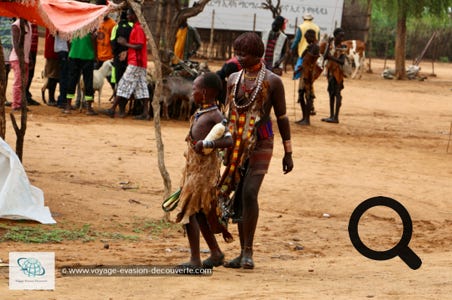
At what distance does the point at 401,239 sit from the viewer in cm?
664

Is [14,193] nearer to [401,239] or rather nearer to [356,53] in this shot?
[401,239]

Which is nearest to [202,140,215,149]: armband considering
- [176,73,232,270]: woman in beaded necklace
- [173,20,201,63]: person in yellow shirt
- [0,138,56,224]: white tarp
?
[176,73,232,270]: woman in beaded necklace

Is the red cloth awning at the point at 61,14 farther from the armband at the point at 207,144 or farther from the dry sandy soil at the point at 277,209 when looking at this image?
the armband at the point at 207,144

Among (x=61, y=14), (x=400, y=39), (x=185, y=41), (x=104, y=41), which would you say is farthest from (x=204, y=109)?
(x=400, y=39)

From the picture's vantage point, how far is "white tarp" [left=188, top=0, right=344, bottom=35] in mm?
32812

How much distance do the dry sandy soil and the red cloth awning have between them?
1.63 metres

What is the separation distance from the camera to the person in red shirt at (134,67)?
616 inches

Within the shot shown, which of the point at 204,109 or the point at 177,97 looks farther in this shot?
the point at 177,97

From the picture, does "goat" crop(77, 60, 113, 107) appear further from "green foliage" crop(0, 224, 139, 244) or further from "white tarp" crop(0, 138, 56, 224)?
"green foliage" crop(0, 224, 139, 244)

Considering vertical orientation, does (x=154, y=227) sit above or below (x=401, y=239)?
below

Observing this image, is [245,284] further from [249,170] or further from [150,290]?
[249,170]

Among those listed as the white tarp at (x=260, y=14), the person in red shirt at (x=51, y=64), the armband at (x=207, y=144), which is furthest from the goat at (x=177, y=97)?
the white tarp at (x=260, y=14)

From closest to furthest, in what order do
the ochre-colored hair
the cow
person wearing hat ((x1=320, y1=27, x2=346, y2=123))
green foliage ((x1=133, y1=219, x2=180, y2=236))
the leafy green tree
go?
1. the ochre-colored hair
2. green foliage ((x1=133, y1=219, x2=180, y2=236))
3. person wearing hat ((x1=320, y1=27, x2=346, y2=123))
4. the leafy green tree
5. the cow

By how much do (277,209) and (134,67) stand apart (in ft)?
20.6
